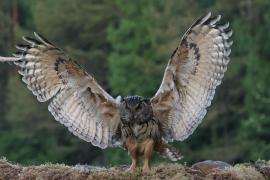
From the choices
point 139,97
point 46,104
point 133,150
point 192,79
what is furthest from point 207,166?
point 46,104

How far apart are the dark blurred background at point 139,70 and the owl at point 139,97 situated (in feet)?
80.3

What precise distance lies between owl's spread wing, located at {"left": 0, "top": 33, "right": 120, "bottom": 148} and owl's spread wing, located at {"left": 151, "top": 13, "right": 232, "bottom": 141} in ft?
1.81

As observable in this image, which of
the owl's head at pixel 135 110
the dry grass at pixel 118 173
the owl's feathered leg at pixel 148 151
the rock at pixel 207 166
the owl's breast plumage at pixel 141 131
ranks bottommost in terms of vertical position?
the dry grass at pixel 118 173

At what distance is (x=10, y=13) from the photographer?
167 ft

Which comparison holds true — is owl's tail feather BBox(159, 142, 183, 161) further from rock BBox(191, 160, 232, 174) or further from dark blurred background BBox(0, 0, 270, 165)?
dark blurred background BBox(0, 0, 270, 165)

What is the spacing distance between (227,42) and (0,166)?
2.69m

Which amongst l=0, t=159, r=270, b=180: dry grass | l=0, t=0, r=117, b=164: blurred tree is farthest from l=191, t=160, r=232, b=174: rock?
l=0, t=0, r=117, b=164: blurred tree

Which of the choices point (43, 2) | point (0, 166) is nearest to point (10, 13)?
point (43, 2)

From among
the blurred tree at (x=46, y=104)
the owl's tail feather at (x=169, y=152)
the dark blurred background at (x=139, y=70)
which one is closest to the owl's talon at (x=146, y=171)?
the owl's tail feather at (x=169, y=152)

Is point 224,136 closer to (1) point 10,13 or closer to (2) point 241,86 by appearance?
(2) point 241,86

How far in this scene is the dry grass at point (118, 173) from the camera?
1204cm

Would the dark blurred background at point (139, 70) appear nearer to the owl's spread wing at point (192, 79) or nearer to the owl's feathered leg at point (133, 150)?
the owl's spread wing at point (192, 79)

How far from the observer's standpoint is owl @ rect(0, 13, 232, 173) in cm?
1243

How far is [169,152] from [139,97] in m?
0.82
